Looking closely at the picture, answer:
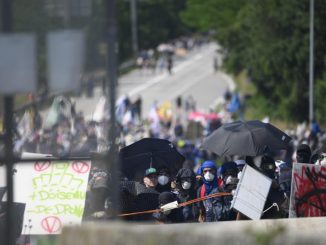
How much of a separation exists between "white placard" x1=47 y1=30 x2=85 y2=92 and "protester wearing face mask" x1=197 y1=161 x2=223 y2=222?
14.2 ft

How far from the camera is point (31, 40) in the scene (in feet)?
21.9

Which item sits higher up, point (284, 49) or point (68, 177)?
point (68, 177)

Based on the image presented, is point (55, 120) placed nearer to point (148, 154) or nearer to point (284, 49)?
point (148, 154)

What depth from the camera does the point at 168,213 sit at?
10.6 m

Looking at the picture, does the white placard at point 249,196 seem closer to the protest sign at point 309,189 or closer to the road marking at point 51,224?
the protest sign at point 309,189

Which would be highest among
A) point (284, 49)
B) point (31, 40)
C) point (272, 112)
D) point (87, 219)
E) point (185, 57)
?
point (31, 40)

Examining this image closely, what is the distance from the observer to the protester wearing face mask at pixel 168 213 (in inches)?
416

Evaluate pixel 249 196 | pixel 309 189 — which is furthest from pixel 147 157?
pixel 249 196

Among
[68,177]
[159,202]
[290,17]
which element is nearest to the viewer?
[68,177]

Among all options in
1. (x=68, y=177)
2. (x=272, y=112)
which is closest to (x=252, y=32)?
(x=272, y=112)

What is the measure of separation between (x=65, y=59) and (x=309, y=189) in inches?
181

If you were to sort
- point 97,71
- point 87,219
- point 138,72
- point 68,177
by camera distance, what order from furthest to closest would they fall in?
point 138,72, point 68,177, point 87,219, point 97,71

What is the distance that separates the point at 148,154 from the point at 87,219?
632 cm

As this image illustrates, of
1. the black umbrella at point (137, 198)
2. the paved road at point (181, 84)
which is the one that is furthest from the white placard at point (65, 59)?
the paved road at point (181, 84)
